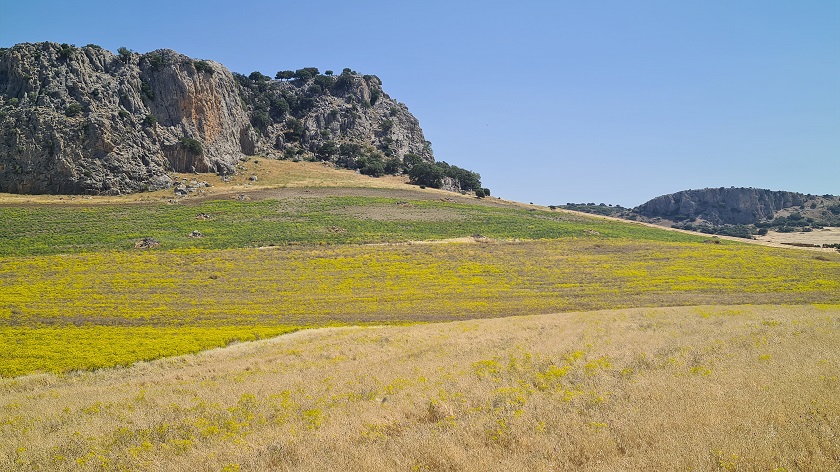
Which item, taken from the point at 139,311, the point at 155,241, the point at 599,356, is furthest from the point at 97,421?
the point at 155,241

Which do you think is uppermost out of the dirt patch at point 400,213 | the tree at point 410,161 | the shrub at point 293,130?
the shrub at point 293,130

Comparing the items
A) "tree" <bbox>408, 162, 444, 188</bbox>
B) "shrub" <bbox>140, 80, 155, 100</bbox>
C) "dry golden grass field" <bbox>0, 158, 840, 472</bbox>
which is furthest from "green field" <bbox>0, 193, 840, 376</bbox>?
"shrub" <bbox>140, 80, 155, 100</bbox>

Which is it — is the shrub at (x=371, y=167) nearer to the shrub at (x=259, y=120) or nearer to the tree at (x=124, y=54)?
the shrub at (x=259, y=120)

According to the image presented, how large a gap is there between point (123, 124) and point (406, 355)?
10006cm

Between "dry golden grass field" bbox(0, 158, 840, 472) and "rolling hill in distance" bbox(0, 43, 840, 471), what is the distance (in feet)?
0.39

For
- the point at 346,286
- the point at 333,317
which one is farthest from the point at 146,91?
the point at 333,317

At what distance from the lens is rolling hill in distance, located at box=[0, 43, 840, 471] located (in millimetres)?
10211

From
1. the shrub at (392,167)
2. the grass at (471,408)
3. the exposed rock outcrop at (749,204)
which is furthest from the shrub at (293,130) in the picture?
the exposed rock outcrop at (749,204)

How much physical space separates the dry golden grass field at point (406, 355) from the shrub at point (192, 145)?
39.4 meters

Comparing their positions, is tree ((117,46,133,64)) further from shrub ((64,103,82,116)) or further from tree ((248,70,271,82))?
tree ((248,70,271,82))

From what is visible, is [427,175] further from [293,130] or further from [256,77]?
[256,77]

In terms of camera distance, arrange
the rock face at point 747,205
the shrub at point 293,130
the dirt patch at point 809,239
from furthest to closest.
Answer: the rock face at point 747,205 → the shrub at point 293,130 → the dirt patch at point 809,239

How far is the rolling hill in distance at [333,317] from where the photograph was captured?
10211 millimetres

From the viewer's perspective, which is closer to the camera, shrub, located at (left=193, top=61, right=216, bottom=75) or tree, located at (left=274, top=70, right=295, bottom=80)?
shrub, located at (left=193, top=61, right=216, bottom=75)
